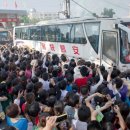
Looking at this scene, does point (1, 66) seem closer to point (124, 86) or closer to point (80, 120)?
point (124, 86)

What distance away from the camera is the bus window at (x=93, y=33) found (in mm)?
13242

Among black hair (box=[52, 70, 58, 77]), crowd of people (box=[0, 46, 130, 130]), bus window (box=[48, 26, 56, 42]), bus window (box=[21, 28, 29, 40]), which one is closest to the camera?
crowd of people (box=[0, 46, 130, 130])

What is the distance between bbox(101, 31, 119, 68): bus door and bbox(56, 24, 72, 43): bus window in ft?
9.73

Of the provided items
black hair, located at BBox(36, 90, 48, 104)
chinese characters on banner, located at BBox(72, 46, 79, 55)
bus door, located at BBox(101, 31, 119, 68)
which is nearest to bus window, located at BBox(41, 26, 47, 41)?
chinese characters on banner, located at BBox(72, 46, 79, 55)

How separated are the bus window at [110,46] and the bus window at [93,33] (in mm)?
471

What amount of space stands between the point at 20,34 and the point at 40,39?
479cm

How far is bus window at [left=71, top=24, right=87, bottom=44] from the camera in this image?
14219mm

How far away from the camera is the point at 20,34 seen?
23156mm

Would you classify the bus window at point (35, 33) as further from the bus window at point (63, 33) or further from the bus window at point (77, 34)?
the bus window at point (77, 34)

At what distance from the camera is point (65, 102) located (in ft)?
18.6

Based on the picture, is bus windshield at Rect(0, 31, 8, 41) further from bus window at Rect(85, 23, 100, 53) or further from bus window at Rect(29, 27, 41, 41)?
bus window at Rect(85, 23, 100, 53)

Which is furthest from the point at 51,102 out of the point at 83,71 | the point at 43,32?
the point at 43,32

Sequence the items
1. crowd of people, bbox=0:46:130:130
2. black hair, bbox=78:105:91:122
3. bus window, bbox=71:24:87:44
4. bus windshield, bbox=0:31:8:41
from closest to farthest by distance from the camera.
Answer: crowd of people, bbox=0:46:130:130 → black hair, bbox=78:105:91:122 → bus window, bbox=71:24:87:44 → bus windshield, bbox=0:31:8:41

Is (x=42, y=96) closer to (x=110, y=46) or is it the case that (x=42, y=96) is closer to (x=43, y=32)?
(x=110, y=46)
